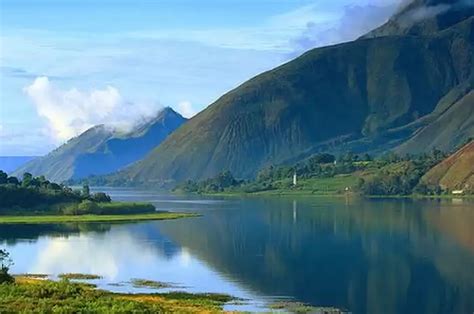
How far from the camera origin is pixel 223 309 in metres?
68.9

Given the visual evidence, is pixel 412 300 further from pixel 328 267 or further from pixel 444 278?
pixel 328 267

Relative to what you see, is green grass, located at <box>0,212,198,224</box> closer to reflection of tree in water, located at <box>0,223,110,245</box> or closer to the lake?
reflection of tree in water, located at <box>0,223,110,245</box>

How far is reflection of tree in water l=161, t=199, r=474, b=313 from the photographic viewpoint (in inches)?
3071

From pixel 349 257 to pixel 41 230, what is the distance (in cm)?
6089

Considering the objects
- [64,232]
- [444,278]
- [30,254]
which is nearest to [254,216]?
[64,232]

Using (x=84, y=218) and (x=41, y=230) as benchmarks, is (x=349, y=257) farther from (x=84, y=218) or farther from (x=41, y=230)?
(x=84, y=218)

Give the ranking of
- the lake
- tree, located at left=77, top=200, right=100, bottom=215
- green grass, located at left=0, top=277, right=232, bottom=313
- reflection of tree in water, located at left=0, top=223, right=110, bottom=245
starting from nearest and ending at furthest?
green grass, located at left=0, top=277, right=232, bottom=313
the lake
reflection of tree in water, located at left=0, top=223, right=110, bottom=245
tree, located at left=77, top=200, right=100, bottom=215

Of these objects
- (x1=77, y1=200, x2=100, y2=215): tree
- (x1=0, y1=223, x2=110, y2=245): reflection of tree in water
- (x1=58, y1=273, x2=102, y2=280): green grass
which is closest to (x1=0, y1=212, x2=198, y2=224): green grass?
(x1=77, y1=200, x2=100, y2=215): tree

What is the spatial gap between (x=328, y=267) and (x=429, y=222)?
67555 millimetres

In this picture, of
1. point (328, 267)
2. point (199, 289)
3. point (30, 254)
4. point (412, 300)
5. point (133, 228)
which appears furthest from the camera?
point (133, 228)

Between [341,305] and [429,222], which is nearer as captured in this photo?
[341,305]

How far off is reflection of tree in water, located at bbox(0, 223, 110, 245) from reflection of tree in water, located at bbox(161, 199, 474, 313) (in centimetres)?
1314

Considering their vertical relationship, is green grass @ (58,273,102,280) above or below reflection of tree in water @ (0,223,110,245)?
below

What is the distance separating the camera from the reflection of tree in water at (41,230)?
5344 inches
